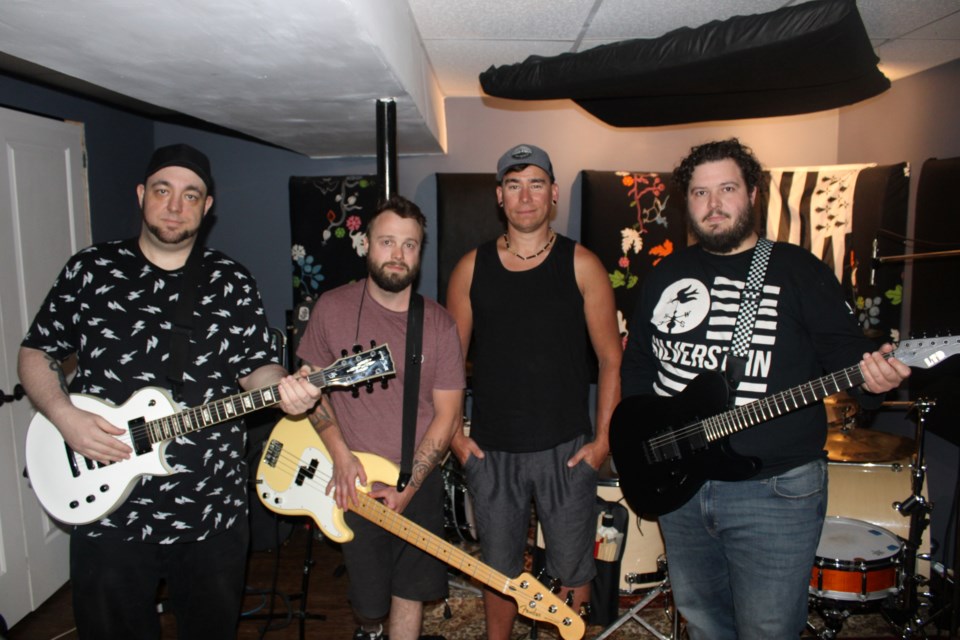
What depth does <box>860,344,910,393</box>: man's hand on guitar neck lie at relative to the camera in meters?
1.64

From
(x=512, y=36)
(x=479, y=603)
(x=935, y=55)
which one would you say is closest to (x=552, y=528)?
(x=479, y=603)

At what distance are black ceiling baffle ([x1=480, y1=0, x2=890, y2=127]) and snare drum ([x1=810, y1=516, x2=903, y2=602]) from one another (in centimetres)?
180

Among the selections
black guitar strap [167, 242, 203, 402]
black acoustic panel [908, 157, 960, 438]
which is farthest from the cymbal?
black guitar strap [167, 242, 203, 402]

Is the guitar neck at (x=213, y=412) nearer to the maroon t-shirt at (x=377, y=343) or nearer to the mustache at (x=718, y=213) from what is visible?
the maroon t-shirt at (x=377, y=343)

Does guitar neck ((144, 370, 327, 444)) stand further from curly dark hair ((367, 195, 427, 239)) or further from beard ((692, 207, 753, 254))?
beard ((692, 207, 753, 254))

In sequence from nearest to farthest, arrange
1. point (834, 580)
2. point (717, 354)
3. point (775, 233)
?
point (717, 354) → point (834, 580) → point (775, 233)

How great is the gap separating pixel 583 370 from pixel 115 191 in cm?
326

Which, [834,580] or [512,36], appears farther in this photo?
[512,36]

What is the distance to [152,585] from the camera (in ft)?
6.24

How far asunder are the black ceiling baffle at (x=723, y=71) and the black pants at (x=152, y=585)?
2144 millimetres

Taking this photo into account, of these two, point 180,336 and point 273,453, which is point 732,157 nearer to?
point 180,336

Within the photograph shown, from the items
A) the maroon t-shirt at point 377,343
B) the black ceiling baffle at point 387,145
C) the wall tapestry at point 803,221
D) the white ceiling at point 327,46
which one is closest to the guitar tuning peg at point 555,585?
the maroon t-shirt at point 377,343

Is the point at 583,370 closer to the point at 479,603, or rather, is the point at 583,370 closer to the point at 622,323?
the point at 479,603

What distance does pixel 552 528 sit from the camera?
2348 mm
